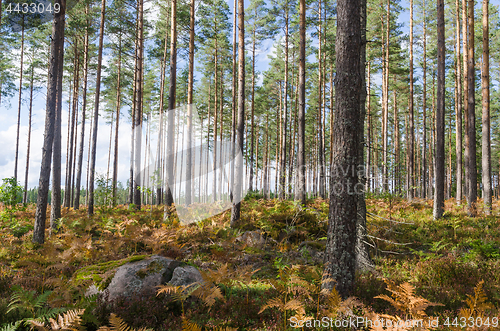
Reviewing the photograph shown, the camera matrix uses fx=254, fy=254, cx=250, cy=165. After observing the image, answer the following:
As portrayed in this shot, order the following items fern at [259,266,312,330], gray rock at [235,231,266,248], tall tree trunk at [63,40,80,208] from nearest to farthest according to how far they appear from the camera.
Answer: fern at [259,266,312,330] → gray rock at [235,231,266,248] → tall tree trunk at [63,40,80,208]

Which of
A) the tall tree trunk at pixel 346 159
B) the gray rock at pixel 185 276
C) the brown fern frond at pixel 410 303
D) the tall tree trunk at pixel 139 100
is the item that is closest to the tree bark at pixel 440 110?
the tall tree trunk at pixel 346 159

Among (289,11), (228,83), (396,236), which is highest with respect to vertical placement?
(289,11)

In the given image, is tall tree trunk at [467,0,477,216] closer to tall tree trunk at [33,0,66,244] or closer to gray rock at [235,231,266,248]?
gray rock at [235,231,266,248]

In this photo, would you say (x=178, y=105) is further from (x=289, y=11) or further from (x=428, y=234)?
(x=428, y=234)

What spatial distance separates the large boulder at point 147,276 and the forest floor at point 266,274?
7.7 inches

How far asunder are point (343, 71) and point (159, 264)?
4754 mm

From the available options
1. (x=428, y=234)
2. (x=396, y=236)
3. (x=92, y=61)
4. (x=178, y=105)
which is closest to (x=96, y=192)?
(x=92, y=61)

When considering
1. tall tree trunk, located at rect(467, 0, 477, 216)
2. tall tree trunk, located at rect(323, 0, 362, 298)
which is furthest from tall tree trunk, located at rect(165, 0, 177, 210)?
tall tree trunk, located at rect(467, 0, 477, 216)

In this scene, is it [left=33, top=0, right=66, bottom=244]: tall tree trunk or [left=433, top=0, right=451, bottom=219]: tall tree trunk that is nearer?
[left=33, top=0, right=66, bottom=244]: tall tree trunk

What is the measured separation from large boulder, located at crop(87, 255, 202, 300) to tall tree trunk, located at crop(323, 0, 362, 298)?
2.56 metres

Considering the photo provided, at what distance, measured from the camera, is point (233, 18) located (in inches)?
759

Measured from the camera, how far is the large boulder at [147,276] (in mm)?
4309

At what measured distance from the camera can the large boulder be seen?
4.31 meters

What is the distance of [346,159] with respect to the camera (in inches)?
164
